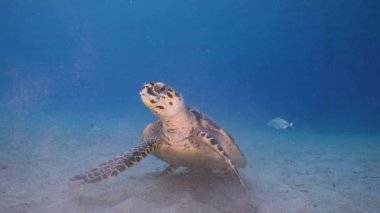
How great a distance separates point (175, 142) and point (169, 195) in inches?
33.7

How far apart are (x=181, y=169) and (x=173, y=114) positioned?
2.00 m

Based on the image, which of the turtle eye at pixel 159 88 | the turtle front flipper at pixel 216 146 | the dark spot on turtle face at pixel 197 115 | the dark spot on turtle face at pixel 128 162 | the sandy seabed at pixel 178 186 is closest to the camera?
the sandy seabed at pixel 178 186

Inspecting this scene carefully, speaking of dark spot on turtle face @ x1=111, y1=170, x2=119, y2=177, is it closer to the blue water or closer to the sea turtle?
the sea turtle

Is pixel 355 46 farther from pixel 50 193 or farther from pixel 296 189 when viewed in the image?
pixel 50 193

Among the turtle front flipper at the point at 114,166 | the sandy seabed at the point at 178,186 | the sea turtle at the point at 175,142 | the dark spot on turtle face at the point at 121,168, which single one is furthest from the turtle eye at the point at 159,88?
the sandy seabed at the point at 178,186

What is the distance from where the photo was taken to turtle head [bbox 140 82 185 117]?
162 inches

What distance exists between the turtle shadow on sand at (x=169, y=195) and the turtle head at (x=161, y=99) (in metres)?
1.04

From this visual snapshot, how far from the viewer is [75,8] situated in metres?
72.2

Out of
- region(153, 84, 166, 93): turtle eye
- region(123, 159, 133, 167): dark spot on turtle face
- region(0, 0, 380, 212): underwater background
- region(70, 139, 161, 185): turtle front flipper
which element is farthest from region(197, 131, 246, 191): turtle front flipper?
region(0, 0, 380, 212): underwater background

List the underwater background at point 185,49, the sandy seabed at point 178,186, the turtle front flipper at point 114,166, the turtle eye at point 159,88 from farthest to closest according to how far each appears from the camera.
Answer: the underwater background at point 185,49 < the turtle eye at point 159,88 < the sandy seabed at point 178,186 < the turtle front flipper at point 114,166

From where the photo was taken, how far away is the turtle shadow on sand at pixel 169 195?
3715 millimetres

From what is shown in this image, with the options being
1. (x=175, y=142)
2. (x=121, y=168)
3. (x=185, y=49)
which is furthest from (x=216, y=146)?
(x=185, y=49)

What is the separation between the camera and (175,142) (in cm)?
477

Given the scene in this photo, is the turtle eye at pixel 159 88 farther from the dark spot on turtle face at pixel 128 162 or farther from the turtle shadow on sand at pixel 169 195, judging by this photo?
the turtle shadow on sand at pixel 169 195
